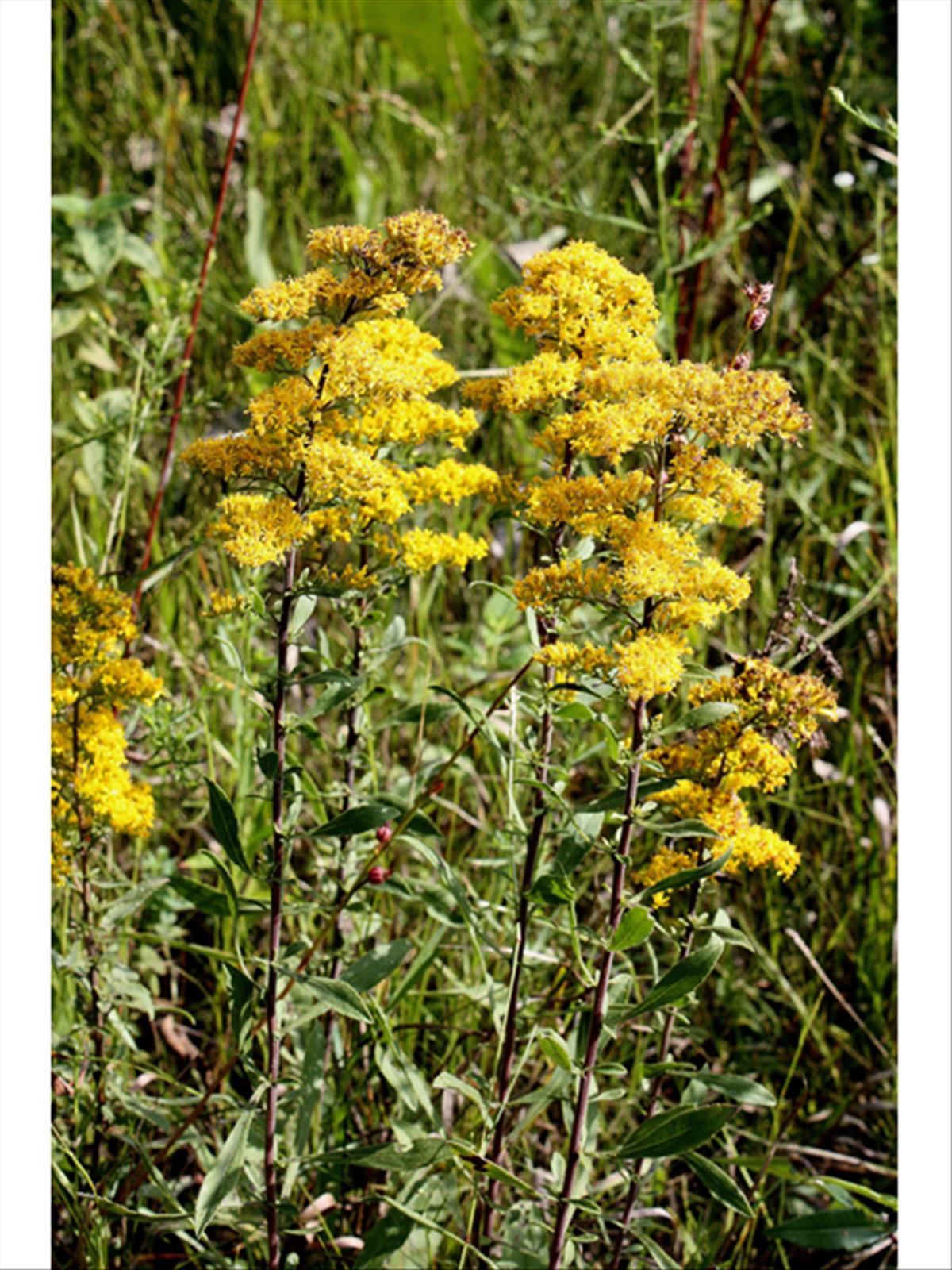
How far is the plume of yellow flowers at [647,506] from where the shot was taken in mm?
1406

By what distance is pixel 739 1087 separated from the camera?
1645 mm

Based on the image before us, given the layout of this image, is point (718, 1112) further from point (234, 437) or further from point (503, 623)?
point (503, 623)

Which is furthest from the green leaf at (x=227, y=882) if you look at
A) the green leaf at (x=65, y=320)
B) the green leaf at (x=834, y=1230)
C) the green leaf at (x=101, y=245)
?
the green leaf at (x=101, y=245)

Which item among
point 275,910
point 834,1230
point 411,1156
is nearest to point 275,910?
point 275,910

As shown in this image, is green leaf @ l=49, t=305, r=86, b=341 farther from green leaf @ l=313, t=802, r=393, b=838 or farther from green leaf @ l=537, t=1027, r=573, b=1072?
green leaf @ l=537, t=1027, r=573, b=1072

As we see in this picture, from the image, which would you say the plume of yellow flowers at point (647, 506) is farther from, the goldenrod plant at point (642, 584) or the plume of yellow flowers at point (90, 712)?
the plume of yellow flowers at point (90, 712)

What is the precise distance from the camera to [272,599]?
5.05 ft

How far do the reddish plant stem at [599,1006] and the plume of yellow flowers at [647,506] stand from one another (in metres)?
0.09

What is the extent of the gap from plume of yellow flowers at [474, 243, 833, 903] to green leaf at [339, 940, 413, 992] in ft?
1.21

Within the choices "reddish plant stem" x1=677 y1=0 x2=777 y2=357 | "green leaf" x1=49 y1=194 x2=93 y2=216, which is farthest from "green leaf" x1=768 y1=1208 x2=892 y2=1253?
"green leaf" x1=49 y1=194 x2=93 y2=216

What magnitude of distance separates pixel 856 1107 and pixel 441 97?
3388 mm

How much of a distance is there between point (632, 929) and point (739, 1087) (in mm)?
372

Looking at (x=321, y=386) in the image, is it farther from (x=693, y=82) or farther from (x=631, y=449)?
(x=693, y=82)

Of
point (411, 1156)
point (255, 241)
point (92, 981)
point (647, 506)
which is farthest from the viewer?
point (255, 241)
